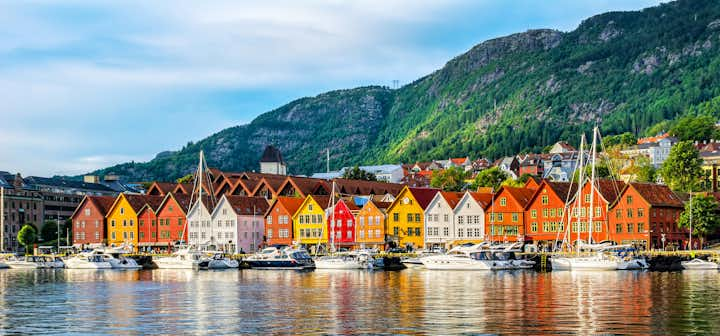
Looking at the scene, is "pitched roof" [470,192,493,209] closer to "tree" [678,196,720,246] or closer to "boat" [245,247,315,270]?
"tree" [678,196,720,246]

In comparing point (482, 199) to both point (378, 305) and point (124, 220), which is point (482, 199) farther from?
point (378, 305)

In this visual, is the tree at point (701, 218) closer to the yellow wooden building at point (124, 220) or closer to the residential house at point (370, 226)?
the residential house at point (370, 226)

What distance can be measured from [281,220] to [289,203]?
308 centimetres

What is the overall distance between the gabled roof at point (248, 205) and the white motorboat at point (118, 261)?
20225mm

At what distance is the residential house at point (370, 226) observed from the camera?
142 meters

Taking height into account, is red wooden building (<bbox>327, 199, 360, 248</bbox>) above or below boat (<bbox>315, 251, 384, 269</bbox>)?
above

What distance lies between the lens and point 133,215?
161m

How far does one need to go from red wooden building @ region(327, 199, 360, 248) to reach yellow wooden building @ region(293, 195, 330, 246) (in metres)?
1.25

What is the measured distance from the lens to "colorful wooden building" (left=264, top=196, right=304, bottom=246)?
149500 mm

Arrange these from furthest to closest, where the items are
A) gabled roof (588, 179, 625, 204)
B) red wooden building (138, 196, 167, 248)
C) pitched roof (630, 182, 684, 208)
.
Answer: red wooden building (138, 196, 167, 248) < gabled roof (588, 179, 625, 204) < pitched roof (630, 182, 684, 208)

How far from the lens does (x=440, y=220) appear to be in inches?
5487

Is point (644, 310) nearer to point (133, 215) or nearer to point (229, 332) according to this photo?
point (229, 332)

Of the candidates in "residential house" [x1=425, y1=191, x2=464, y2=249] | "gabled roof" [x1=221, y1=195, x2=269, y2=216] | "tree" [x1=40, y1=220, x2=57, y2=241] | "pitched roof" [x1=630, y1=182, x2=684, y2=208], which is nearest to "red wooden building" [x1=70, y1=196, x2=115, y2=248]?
"tree" [x1=40, y1=220, x2=57, y2=241]

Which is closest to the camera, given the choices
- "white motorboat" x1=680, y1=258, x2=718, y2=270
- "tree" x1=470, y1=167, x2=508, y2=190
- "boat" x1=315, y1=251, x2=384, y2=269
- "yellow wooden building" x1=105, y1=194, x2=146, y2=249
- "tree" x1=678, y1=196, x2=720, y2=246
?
"white motorboat" x1=680, y1=258, x2=718, y2=270
